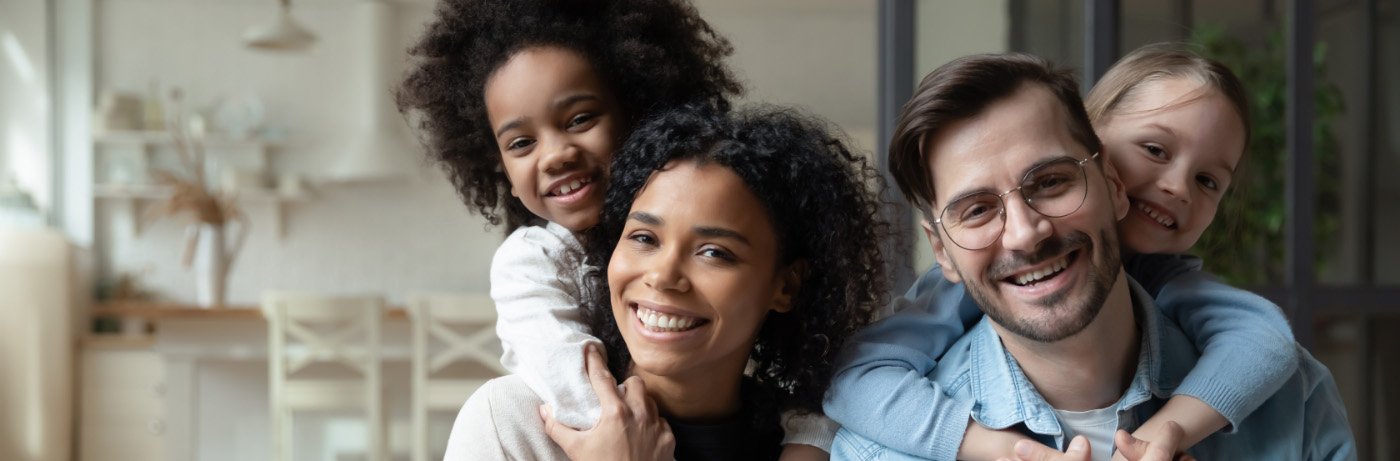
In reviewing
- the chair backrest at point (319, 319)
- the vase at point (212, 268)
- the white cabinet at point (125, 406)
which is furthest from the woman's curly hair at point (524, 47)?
the white cabinet at point (125, 406)

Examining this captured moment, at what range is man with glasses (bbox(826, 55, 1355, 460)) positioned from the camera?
1.13 meters

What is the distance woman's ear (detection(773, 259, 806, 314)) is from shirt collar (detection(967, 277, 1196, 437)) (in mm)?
190

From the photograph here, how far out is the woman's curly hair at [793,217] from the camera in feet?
4.14

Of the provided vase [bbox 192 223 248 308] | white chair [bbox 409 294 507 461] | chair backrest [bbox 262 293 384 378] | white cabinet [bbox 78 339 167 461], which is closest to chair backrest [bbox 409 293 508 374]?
white chair [bbox 409 294 507 461]

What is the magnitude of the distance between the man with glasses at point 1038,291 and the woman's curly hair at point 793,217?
5 cm

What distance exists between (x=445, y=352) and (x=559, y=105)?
354 centimetres

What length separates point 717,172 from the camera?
1.24 metres

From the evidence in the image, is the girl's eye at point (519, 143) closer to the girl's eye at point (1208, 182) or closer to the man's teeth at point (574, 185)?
the man's teeth at point (574, 185)

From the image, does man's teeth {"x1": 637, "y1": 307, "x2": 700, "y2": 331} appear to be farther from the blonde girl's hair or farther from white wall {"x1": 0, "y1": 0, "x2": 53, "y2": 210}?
white wall {"x1": 0, "y1": 0, "x2": 53, "y2": 210}

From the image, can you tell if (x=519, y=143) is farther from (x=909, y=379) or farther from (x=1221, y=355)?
(x=1221, y=355)

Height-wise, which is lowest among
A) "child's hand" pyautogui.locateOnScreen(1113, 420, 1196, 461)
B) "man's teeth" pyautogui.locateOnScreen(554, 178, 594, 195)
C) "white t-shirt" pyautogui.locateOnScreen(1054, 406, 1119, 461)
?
"white t-shirt" pyautogui.locateOnScreen(1054, 406, 1119, 461)

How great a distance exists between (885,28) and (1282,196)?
3.20ft

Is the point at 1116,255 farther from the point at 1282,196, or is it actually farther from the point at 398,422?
the point at 398,422

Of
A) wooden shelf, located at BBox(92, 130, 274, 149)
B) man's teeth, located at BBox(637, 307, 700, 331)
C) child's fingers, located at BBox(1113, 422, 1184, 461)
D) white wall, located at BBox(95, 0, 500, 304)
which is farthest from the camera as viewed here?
white wall, located at BBox(95, 0, 500, 304)
